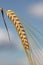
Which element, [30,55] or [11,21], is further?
[11,21]

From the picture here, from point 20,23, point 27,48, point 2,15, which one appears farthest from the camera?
point 2,15

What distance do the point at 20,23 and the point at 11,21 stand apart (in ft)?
0.67

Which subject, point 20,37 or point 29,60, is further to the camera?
point 20,37

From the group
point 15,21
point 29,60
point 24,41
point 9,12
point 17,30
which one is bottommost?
point 29,60

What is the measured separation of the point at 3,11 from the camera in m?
2.79

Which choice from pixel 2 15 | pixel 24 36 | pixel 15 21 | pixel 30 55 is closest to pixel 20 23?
pixel 15 21

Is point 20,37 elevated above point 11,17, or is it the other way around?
point 11,17

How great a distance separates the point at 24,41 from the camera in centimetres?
256

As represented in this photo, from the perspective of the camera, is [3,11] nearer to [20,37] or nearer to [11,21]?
[11,21]

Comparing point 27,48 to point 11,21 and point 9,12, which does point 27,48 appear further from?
point 9,12

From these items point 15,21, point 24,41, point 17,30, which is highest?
point 15,21

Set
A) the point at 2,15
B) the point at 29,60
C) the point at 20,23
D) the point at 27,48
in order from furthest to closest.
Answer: the point at 2,15
the point at 20,23
the point at 27,48
the point at 29,60

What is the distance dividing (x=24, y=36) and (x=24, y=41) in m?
0.10

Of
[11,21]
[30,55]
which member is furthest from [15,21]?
[30,55]
